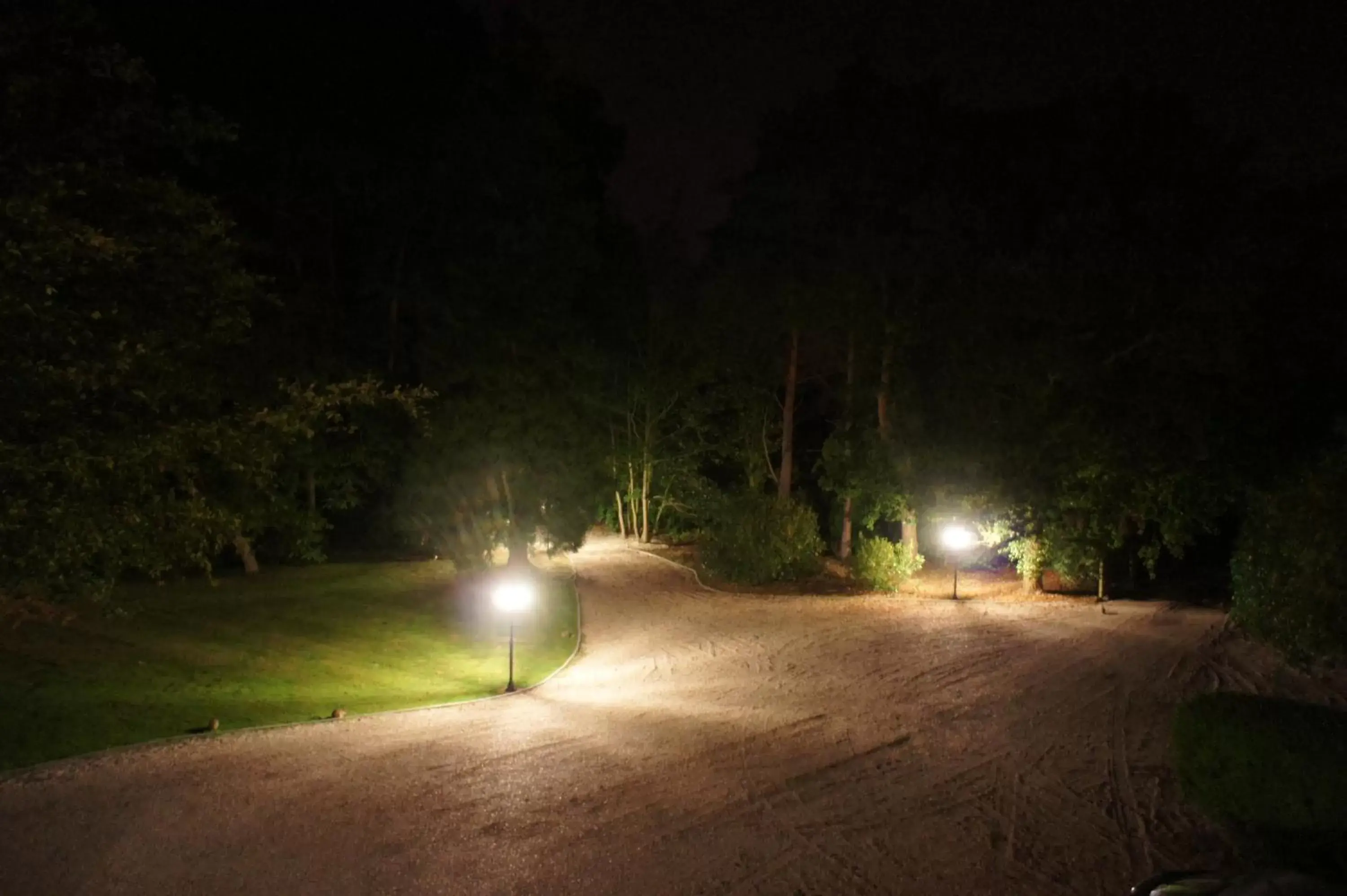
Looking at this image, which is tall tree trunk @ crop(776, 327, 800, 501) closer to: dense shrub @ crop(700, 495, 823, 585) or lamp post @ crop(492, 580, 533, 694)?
dense shrub @ crop(700, 495, 823, 585)

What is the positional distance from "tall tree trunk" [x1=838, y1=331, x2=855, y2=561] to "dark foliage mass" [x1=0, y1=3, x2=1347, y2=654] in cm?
13

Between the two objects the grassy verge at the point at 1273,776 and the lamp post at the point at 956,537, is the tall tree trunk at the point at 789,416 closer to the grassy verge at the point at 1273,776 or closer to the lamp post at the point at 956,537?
the lamp post at the point at 956,537

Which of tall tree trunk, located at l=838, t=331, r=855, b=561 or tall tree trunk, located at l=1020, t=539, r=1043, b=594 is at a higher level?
tall tree trunk, located at l=838, t=331, r=855, b=561

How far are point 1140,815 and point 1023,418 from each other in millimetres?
14256

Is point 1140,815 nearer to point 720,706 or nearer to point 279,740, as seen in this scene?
point 720,706

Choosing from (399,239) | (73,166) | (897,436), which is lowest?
(897,436)

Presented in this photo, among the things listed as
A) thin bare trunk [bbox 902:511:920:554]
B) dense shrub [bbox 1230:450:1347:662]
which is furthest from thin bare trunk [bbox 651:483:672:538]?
dense shrub [bbox 1230:450:1347:662]

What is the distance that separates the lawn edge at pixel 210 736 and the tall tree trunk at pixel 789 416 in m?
14.8

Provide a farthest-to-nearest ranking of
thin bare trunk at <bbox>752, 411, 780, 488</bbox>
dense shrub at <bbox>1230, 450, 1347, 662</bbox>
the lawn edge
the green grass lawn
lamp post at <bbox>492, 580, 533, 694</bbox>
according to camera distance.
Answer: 1. thin bare trunk at <bbox>752, 411, 780, 488</bbox>
2. lamp post at <bbox>492, 580, 533, 694</bbox>
3. the green grass lawn
4. the lawn edge
5. dense shrub at <bbox>1230, 450, 1347, 662</bbox>

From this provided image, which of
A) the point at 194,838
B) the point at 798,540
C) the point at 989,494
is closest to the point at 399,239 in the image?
the point at 798,540

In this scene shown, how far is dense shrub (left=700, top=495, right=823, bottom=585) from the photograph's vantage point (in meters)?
23.6

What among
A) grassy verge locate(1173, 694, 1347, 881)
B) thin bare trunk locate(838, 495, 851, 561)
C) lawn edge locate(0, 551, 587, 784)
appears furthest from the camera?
thin bare trunk locate(838, 495, 851, 561)

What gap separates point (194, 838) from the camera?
7.93 m

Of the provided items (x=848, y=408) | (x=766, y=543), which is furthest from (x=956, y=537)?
(x=848, y=408)
